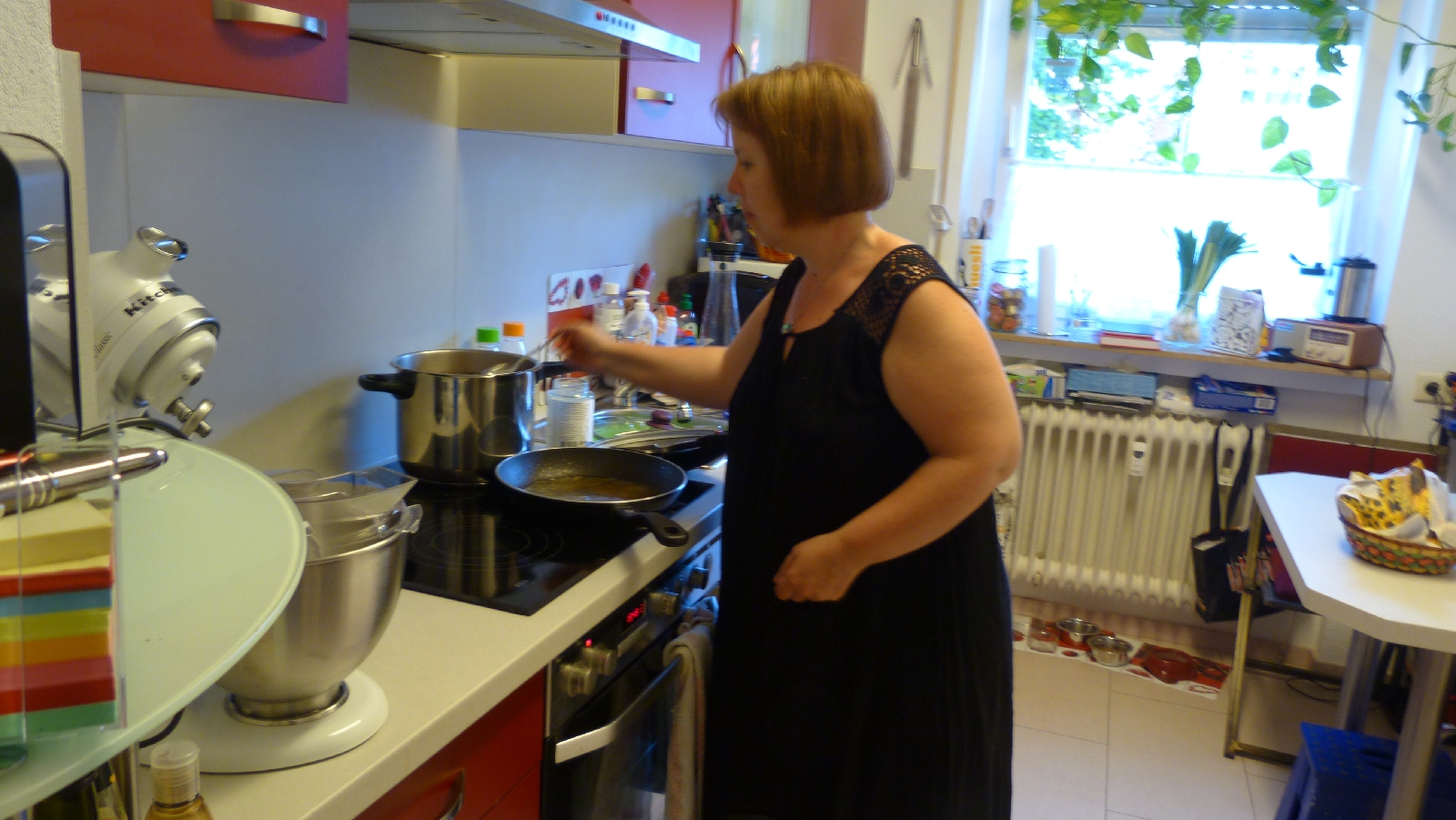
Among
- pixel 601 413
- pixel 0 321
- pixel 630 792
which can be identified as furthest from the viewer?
pixel 601 413

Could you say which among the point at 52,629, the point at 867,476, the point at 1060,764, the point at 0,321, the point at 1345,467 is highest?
the point at 0,321

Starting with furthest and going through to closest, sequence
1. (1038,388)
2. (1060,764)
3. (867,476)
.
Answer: (1038,388), (1060,764), (867,476)

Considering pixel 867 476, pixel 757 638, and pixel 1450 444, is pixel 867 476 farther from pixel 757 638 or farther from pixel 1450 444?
pixel 1450 444

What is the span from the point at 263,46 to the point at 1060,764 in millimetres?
2298

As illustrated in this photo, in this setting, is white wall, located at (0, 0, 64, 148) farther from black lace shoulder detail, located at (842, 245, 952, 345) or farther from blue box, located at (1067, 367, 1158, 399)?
blue box, located at (1067, 367, 1158, 399)

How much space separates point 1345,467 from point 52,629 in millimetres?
3054

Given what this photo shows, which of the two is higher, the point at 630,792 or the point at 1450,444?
the point at 1450,444

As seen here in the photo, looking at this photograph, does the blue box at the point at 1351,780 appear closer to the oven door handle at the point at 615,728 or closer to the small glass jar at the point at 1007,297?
the oven door handle at the point at 615,728

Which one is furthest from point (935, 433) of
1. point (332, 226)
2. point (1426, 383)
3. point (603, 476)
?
point (1426, 383)

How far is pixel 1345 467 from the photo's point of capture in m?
2.82

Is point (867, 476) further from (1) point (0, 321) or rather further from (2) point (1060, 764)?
(2) point (1060, 764)

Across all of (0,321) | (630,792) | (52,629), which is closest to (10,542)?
(52,629)

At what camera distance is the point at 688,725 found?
1.45 m

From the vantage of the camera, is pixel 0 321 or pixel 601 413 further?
pixel 601 413
